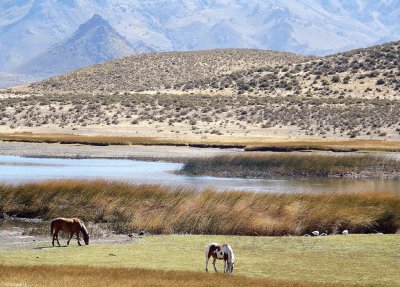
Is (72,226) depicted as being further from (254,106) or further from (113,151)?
(254,106)

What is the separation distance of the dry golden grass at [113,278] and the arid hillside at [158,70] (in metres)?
116

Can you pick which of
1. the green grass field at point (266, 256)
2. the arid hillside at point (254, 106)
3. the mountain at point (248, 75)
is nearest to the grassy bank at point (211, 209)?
the green grass field at point (266, 256)

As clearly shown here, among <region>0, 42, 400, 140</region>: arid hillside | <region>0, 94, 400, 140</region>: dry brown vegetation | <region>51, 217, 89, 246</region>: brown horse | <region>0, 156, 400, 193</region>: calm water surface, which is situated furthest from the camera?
<region>0, 42, 400, 140</region>: arid hillside

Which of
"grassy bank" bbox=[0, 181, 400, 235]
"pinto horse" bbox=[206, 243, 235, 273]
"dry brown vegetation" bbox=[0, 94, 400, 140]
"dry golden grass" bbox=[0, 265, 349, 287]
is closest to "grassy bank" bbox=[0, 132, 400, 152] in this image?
"dry brown vegetation" bbox=[0, 94, 400, 140]

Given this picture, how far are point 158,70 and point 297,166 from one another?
103218mm

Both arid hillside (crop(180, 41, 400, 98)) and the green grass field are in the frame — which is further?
arid hillside (crop(180, 41, 400, 98))

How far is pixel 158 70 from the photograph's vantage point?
6260 inches

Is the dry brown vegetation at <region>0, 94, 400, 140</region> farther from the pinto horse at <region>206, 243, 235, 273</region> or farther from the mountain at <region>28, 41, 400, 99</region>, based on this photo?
the pinto horse at <region>206, 243, 235, 273</region>

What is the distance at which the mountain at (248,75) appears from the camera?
111 meters

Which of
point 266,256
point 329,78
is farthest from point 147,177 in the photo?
point 329,78

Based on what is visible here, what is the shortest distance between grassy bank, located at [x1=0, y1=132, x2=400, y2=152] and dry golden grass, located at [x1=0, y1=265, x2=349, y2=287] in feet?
143

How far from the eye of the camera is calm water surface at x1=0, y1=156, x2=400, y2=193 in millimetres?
48875

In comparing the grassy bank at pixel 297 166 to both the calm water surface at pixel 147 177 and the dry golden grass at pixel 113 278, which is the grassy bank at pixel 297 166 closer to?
the calm water surface at pixel 147 177

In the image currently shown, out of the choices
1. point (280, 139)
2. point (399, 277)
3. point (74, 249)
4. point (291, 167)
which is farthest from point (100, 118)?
point (399, 277)
